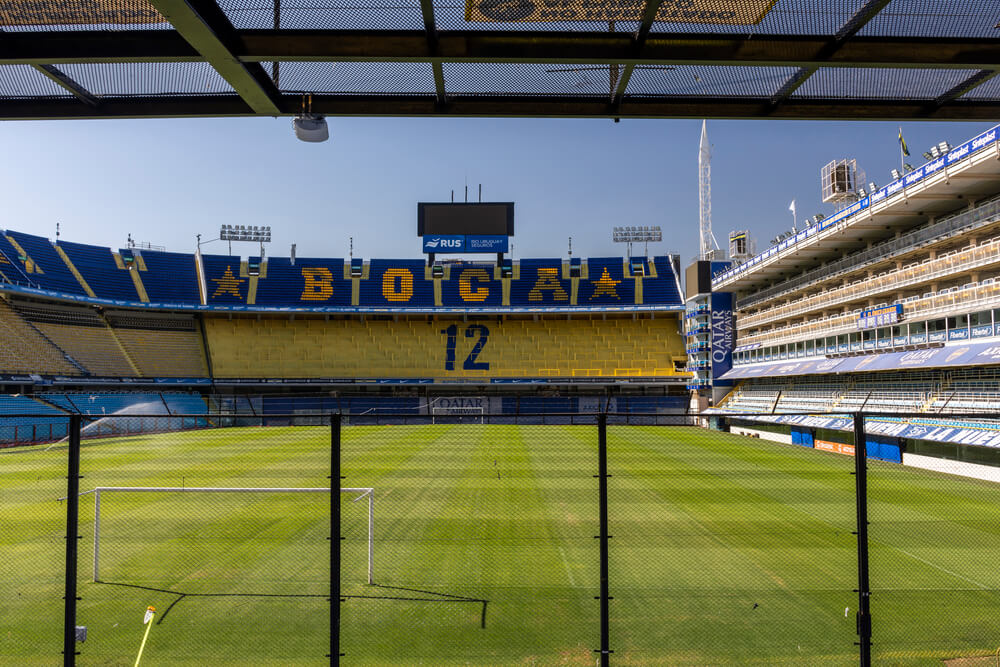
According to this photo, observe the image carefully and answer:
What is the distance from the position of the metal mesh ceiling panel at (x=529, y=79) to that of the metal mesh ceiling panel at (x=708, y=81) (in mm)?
246

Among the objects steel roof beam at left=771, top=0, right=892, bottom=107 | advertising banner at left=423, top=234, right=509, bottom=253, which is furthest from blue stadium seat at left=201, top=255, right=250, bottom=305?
steel roof beam at left=771, top=0, right=892, bottom=107

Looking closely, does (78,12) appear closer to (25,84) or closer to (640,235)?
(25,84)

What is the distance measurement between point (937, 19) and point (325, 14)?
12.7 ft

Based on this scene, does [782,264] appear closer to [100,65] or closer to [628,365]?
[628,365]

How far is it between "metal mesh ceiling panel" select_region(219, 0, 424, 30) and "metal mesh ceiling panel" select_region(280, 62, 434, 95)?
33cm

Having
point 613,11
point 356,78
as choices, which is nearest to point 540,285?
point 356,78

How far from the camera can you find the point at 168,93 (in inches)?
169

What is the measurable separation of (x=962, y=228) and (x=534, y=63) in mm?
29013

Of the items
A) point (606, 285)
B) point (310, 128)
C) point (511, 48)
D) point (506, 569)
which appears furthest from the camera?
point (606, 285)

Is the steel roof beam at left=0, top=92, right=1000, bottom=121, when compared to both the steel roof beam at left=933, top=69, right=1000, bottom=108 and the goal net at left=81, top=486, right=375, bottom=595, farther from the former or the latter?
the goal net at left=81, top=486, right=375, bottom=595

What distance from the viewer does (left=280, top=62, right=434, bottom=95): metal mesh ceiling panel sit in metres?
4.01

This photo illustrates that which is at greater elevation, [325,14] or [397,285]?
[397,285]

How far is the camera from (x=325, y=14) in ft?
11.6

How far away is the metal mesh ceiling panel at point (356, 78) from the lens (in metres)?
4.01
